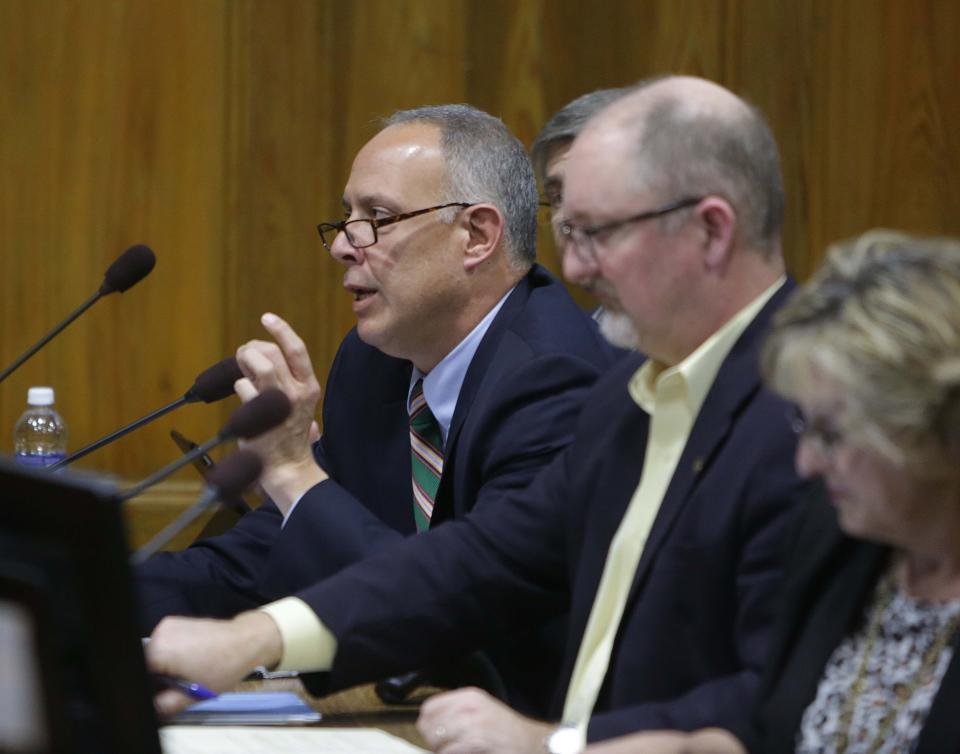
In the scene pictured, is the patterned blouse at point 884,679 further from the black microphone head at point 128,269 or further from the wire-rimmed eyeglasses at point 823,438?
the black microphone head at point 128,269

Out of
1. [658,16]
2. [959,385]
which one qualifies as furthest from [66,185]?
[959,385]

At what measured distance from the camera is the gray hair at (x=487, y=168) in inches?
102

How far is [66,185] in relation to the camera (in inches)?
148

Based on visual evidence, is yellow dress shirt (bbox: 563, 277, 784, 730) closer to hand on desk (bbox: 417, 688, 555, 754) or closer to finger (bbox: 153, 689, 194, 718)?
hand on desk (bbox: 417, 688, 555, 754)

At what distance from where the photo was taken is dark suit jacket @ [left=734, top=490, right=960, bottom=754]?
1.38 metres

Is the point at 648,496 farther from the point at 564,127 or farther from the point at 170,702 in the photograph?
the point at 564,127

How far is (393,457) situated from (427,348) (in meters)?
0.18

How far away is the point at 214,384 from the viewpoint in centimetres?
208

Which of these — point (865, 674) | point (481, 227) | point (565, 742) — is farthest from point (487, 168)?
point (865, 674)

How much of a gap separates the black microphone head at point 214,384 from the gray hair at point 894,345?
981 mm

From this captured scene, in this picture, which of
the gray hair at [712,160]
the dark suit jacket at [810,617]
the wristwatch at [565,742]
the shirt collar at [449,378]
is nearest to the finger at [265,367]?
the shirt collar at [449,378]

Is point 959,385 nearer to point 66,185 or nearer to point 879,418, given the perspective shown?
point 879,418

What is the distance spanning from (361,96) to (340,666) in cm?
227

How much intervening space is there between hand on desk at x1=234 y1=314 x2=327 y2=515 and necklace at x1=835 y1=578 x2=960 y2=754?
3.21 feet
